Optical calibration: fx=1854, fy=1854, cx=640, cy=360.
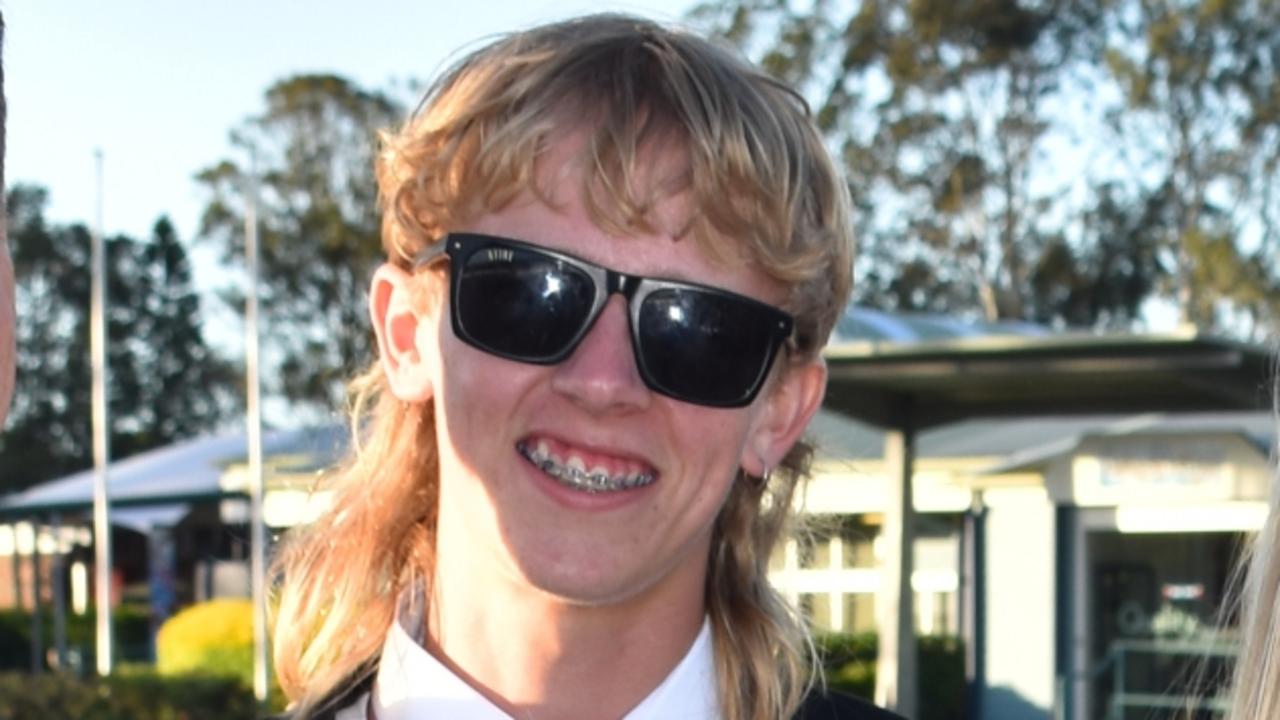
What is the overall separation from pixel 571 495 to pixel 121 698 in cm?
1137

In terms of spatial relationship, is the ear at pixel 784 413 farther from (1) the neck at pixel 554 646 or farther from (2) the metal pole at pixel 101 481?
(2) the metal pole at pixel 101 481

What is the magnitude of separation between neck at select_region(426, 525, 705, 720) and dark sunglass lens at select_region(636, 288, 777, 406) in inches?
9.8

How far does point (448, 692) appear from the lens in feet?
6.90

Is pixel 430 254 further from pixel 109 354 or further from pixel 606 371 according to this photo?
pixel 109 354

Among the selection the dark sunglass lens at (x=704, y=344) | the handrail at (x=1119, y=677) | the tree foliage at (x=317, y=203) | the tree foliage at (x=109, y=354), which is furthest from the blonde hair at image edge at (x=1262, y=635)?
the tree foliage at (x=109, y=354)

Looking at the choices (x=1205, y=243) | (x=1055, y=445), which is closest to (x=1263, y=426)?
(x=1055, y=445)

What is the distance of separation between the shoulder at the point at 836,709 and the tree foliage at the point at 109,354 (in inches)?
1610

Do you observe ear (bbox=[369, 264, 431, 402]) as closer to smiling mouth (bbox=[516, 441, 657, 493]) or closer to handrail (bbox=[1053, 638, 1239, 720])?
smiling mouth (bbox=[516, 441, 657, 493])

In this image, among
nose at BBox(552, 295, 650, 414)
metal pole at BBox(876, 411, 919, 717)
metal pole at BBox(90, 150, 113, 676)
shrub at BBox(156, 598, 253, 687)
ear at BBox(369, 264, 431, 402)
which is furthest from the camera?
metal pole at BBox(90, 150, 113, 676)

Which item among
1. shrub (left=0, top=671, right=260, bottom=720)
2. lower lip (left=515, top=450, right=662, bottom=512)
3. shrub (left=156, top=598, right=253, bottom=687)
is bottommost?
shrub (left=156, top=598, right=253, bottom=687)

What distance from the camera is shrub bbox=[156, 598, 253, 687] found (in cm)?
1828

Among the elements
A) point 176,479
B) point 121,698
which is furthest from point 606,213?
point 176,479

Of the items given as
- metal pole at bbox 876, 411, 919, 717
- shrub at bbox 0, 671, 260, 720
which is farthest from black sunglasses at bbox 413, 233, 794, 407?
shrub at bbox 0, 671, 260, 720

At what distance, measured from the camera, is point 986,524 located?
1830cm
